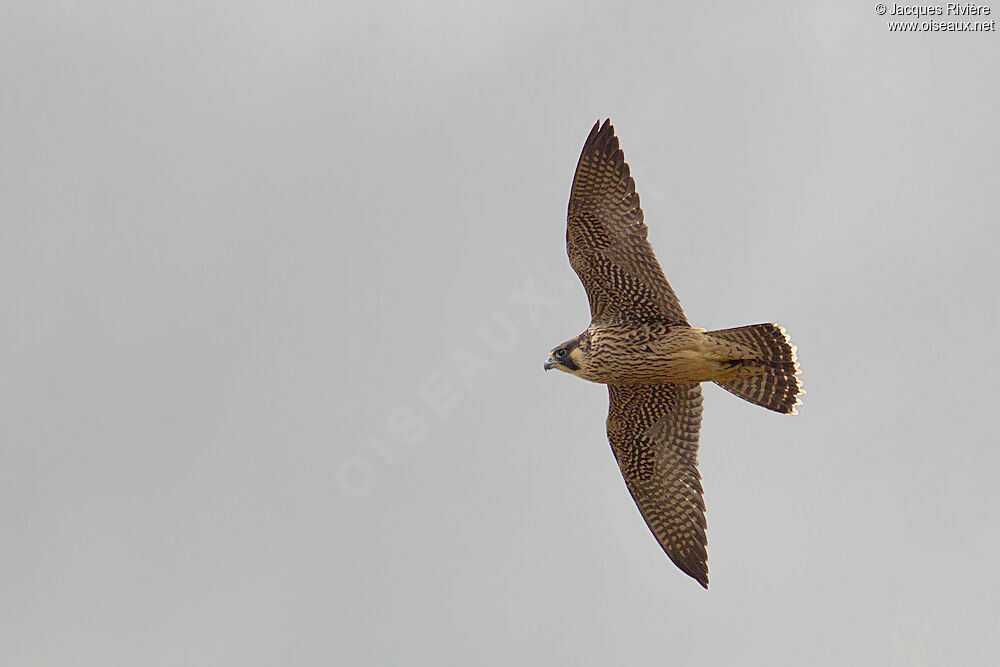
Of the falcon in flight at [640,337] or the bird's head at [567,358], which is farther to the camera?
the bird's head at [567,358]

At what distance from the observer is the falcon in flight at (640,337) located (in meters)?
19.8

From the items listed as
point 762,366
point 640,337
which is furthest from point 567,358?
point 762,366

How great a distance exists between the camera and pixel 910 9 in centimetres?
2512

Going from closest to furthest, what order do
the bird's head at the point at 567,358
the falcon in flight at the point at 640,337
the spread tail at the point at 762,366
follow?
the spread tail at the point at 762,366, the falcon in flight at the point at 640,337, the bird's head at the point at 567,358

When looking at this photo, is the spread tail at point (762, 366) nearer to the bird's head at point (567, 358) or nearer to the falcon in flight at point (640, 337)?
the falcon in flight at point (640, 337)

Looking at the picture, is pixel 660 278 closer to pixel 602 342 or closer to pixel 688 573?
pixel 602 342

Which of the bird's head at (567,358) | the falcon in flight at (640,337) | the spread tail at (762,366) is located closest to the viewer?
the spread tail at (762,366)

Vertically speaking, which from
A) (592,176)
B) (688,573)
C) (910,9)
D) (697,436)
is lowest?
(688,573)

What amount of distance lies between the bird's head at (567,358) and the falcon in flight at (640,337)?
1cm

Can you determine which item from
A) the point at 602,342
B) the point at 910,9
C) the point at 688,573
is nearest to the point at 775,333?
the point at 602,342

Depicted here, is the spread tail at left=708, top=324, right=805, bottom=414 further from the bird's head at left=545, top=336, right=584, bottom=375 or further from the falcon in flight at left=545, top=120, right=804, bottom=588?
the bird's head at left=545, top=336, right=584, bottom=375

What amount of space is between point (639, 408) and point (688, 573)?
2.35m

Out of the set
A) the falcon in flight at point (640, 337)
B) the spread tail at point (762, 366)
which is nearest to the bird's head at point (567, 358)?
the falcon in flight at point (640, 337)

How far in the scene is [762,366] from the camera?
1994 centimetres
